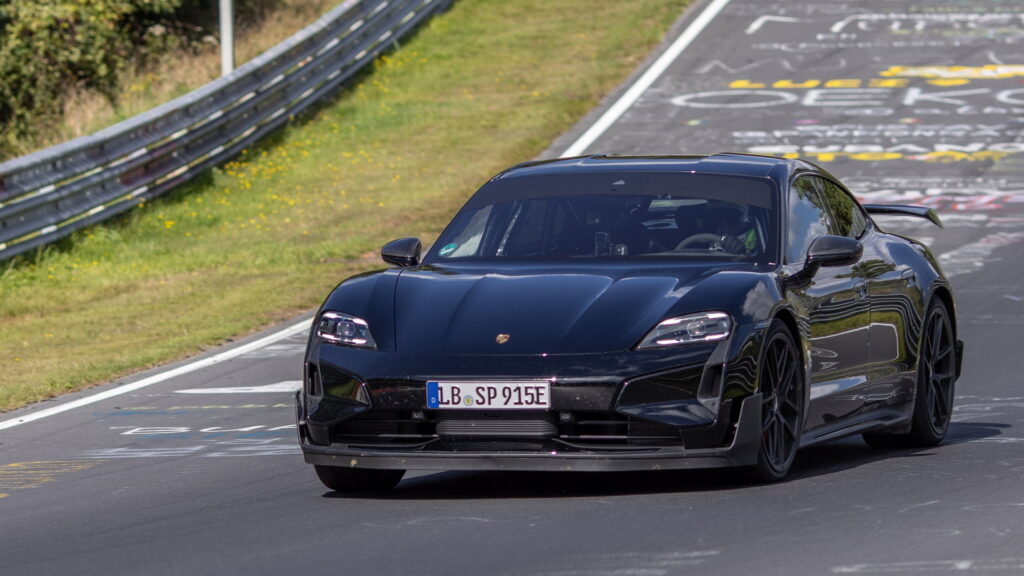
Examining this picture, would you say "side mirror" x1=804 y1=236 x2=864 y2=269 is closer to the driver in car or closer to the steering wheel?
the driver in car

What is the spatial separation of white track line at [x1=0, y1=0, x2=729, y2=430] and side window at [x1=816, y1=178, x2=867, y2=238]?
4788mm

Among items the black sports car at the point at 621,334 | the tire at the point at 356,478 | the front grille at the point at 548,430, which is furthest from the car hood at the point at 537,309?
the tire at the point at 356,478

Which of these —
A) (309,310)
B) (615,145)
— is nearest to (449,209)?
(615,145)

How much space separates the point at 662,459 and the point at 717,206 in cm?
167

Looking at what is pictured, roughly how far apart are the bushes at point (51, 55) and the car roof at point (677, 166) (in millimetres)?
18079

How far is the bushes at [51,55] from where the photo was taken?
87.4 feet

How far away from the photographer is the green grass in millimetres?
15078

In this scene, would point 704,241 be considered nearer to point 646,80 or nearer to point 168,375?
point 168,375

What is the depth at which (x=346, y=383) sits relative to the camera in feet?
24.8

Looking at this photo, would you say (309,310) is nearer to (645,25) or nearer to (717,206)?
(717,206)

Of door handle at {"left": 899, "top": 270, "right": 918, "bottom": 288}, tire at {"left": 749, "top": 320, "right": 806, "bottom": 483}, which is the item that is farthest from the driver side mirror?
door handle at {"left": 899, "top": 270, "right": 918, "bottom": 288}

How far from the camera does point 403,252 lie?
867cm

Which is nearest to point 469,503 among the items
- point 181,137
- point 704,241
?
point 704,241

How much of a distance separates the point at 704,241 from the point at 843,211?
48.0 inches
